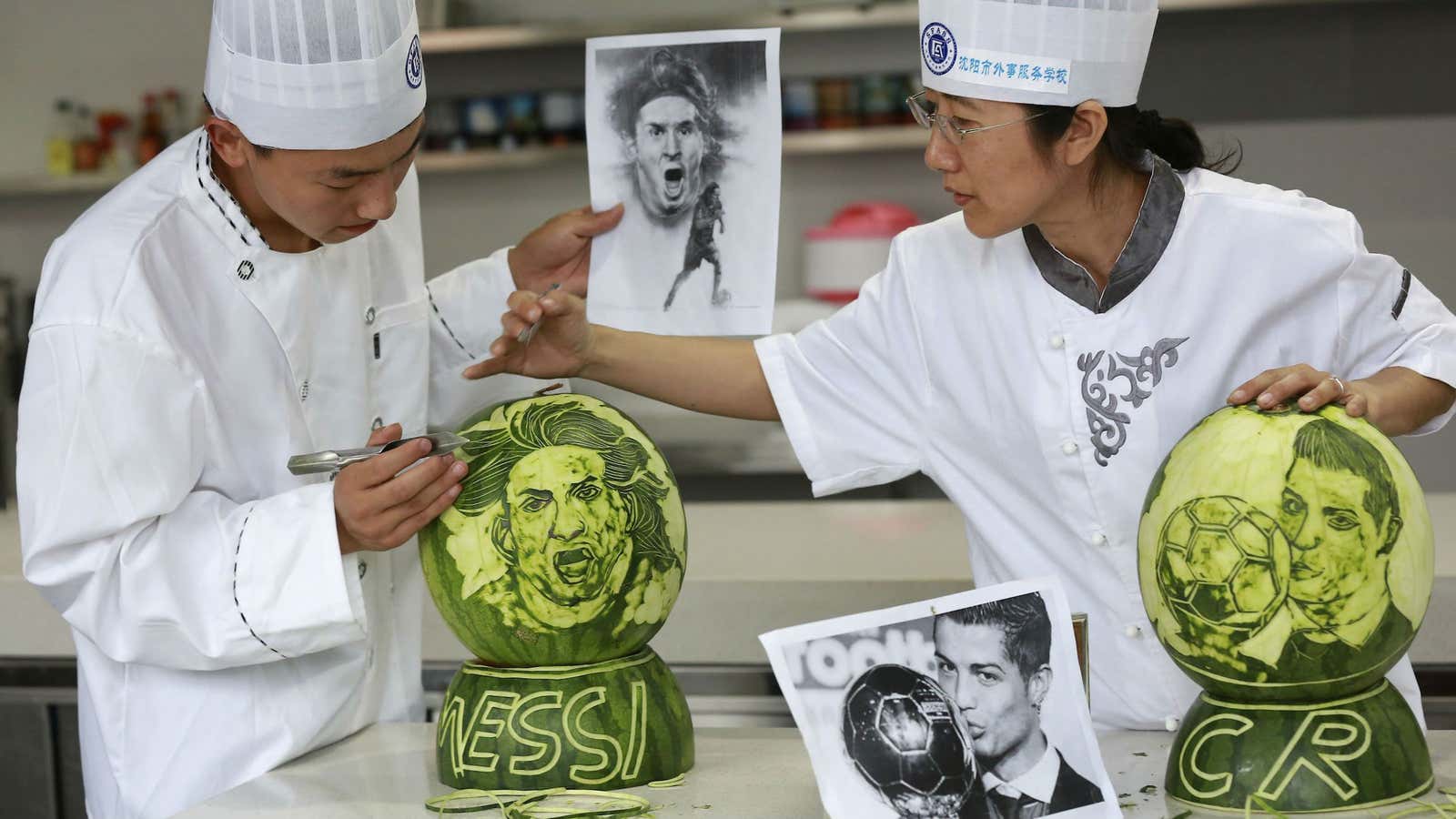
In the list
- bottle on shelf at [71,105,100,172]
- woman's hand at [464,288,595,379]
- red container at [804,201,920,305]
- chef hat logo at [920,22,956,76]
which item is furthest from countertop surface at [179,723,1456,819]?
bottle on shelf at [71,105,100,172]

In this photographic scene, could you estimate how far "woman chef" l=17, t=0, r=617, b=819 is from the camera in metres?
1.50

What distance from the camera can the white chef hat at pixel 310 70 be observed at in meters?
1.57

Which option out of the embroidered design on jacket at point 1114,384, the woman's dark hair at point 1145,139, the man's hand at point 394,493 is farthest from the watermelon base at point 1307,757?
the man's hand at point 394,493

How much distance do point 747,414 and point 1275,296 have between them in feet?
2.35

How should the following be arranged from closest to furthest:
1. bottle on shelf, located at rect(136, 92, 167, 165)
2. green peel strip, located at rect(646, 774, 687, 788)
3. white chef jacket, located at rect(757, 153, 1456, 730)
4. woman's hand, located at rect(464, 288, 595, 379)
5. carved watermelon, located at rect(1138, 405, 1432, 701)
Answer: carved watermelon, located at rect(1138, 405, 1432, 701), green peel strip, located at rect(646, 774, 687, 788), white chef jacket, located at rect(757, 153, 1456, 730), woman's hand, located at rect(464, 288, 595, 379), bottle on shelf, located at rect(136, 92, 167, 165)

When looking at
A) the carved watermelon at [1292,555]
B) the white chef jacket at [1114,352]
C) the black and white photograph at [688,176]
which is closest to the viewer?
the carved watermelon at [1292,555]

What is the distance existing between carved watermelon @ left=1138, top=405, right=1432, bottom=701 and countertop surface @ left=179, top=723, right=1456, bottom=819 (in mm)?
165

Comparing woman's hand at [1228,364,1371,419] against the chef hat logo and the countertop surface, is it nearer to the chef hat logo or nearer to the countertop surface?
the countertop surface

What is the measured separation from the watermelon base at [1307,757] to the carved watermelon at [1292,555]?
0.08ft

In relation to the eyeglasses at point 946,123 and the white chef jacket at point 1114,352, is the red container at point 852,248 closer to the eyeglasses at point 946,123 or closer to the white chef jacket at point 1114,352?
the white chef jacket at point 1114,352

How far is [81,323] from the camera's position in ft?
4.94

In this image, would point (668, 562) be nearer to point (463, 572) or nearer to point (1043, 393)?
point (463, 572)

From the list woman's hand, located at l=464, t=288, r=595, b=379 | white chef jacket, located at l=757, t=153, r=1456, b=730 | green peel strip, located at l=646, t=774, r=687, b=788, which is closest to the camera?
green peel strip, located at l=646, t=774, r=687, b=788

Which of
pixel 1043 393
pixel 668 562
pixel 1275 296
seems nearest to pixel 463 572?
pixel 668 562
